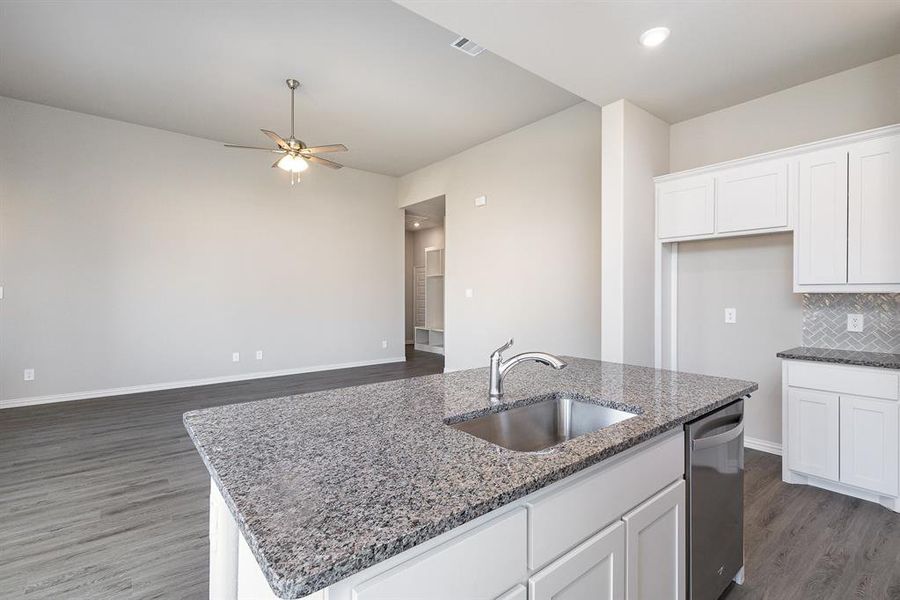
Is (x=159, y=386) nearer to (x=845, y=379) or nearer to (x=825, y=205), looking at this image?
(x=845, y=379)

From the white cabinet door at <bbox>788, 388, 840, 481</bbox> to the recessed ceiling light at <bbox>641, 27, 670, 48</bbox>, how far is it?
2356 mm

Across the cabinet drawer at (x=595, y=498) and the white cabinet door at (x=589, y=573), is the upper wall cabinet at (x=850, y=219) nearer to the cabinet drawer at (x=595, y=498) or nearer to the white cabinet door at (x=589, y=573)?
the cabinet drawer at (x=595, y=498)

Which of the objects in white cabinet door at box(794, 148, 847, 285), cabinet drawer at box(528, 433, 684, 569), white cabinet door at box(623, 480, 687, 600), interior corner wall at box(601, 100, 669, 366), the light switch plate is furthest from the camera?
interior corner wall at box(601, 100, 669, 366)

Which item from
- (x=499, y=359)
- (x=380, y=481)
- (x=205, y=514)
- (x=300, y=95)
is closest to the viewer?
(x=380, y=481)

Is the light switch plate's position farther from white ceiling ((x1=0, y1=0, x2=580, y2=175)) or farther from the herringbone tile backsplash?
white ceiling ((x1=0, y1=0, x2=580, y2=175))

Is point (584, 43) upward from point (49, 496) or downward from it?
upward

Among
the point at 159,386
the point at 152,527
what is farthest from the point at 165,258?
the point at 152,527

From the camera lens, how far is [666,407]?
1413mm

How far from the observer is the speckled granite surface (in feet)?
2.16

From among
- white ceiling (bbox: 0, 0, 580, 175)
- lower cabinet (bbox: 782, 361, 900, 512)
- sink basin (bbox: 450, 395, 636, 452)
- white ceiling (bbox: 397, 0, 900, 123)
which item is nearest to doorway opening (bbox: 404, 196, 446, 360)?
white ceiling (bbox: 0, 0, 580, 175)

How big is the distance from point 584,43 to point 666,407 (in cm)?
228

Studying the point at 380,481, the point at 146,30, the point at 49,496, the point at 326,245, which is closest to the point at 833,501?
the point at 380,481

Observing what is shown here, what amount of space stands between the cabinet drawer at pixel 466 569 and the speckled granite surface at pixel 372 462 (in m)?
0.06

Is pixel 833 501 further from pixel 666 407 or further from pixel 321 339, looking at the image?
pixel 321 339
